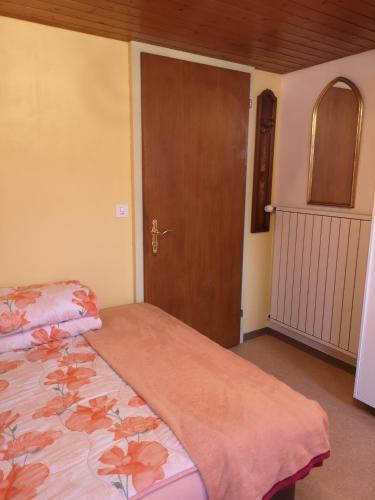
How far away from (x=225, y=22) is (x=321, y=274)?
1.90m

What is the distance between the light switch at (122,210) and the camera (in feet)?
8.27

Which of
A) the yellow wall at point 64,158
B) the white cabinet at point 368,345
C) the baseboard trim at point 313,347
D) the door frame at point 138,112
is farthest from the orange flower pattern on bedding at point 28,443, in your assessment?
the baseboard trim at point 313,347

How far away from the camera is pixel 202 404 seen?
1400 mm

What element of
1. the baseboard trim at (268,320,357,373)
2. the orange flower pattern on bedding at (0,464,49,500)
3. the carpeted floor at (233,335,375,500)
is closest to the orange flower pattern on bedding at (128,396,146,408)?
the orange flower pattern on bedding at (0,464,49,500)

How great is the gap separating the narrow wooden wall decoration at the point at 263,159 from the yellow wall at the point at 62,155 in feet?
3.76

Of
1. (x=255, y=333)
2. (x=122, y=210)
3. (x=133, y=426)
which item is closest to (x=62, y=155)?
(x=122, y=210)

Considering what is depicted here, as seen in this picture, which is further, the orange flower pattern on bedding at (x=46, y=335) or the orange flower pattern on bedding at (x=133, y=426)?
the orange flower pattern on bedding at (x=46, y=335)

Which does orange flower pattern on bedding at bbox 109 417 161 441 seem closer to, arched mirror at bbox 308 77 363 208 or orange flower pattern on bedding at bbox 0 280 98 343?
orange flower pattern on bedding at bbox 0 280 98 343

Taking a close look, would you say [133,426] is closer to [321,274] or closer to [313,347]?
[321,274]

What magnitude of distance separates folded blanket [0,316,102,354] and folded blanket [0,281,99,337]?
2 centimetres

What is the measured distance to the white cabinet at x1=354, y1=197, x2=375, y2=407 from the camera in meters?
2.15

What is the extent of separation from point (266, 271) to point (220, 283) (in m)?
0.58

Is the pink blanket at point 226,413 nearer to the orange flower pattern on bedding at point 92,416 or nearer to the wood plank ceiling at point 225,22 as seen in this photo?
the orange flower pattern on bedding at point 92,416

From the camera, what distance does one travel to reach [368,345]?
87.5 inches
